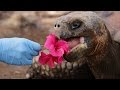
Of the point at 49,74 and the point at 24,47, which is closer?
the point at 24,47

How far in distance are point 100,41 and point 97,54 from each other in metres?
0.09

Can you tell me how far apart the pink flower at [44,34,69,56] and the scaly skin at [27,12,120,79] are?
3 centimetres

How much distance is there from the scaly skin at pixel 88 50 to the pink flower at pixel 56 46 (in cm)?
3

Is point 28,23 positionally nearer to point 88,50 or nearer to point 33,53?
point 33,53

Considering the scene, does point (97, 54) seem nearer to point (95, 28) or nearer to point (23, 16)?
point (95, 28)

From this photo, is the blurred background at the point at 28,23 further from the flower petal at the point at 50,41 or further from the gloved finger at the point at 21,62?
the flower petal at the point at 50,41

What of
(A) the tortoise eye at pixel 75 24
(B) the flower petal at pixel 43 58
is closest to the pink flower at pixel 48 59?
(B) the flower petal at pixel 43 58

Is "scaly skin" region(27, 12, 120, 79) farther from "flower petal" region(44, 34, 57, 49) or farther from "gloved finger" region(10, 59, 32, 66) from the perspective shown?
"gloved finger" region(10, 59, 32, 66)

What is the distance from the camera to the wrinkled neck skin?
309 cm

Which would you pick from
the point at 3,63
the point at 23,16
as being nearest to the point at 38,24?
the point at 23,16

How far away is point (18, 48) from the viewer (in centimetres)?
295

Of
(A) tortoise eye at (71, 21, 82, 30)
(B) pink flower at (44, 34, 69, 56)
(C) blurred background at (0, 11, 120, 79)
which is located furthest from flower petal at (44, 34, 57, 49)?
(C) blurred background at (0, 11, 120, 79)

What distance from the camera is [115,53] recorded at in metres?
3.12

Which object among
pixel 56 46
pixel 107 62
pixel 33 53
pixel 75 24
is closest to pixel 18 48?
pixel 33 53
